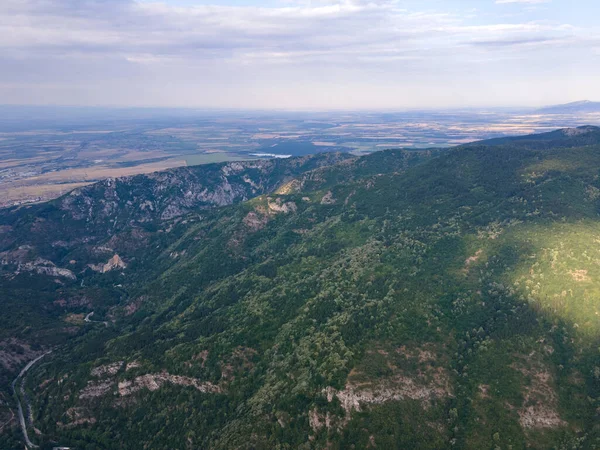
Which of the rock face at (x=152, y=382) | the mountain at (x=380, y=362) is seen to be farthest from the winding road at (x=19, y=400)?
the rock face at (x=152, y=382)

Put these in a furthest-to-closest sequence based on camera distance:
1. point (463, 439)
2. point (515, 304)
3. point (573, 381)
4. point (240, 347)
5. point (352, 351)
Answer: point (240, 347) → point (515, 304) → point (352, 351) → point (573, 381) → point (463, 439)

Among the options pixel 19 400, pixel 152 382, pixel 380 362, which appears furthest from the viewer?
pixel 19 400

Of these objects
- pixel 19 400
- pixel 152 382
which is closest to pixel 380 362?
pixel 152 382

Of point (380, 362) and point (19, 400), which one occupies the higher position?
point (380, 362)

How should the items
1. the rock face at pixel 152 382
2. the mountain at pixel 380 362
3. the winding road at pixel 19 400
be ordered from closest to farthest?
the mountain at pixel 380 362 < the winding road at pixel 19 400 < the rock face at pixel 152 382

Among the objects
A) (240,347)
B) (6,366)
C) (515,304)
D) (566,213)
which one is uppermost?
(566,213)

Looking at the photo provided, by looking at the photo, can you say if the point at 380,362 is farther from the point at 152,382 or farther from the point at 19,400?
the point at 19,400

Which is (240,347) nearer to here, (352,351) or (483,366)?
(352,351)

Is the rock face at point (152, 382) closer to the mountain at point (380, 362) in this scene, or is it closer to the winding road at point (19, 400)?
the mountain at point (380, 362)

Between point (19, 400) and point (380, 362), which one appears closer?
point (380, 362)

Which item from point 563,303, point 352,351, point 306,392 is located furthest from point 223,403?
point 563,303

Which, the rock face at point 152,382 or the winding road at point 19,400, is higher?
the rock face at point 152,382
